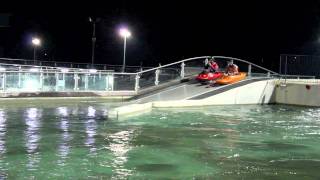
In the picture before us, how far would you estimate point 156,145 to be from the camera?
14773 millimetres

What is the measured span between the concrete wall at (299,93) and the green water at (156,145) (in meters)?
6.50

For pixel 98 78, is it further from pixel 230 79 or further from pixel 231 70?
pixel 231 70

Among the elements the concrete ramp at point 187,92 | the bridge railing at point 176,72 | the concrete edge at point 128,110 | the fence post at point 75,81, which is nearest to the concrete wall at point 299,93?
the concrete ramp at point 187,92

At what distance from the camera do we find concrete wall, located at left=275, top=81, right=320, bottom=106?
1175 inches

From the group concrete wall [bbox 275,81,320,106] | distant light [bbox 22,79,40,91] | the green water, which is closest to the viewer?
the green water

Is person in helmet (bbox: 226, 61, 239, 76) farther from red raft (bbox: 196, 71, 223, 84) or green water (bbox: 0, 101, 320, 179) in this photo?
green water (bbox: 0, 101, 320, 179)

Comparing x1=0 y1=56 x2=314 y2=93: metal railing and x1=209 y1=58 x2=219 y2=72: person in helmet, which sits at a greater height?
x1=209 y1=58 x2=219 y2=72: person in helmet

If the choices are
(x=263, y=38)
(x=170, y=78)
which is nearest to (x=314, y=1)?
(x=263, y=38)

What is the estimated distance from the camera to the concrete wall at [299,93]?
2984 centimetres

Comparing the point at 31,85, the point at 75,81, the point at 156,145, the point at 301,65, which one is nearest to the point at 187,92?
the point at 75,81

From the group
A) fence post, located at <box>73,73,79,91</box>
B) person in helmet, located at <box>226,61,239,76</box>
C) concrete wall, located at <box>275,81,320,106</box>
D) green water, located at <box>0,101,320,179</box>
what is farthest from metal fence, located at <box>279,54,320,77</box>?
fence post, located at <box>73,73,79,91</box>

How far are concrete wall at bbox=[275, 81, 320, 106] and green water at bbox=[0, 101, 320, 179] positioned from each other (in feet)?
21.3

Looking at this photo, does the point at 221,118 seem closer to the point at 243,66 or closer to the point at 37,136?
the point at 37,136

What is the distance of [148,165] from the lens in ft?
39.7
